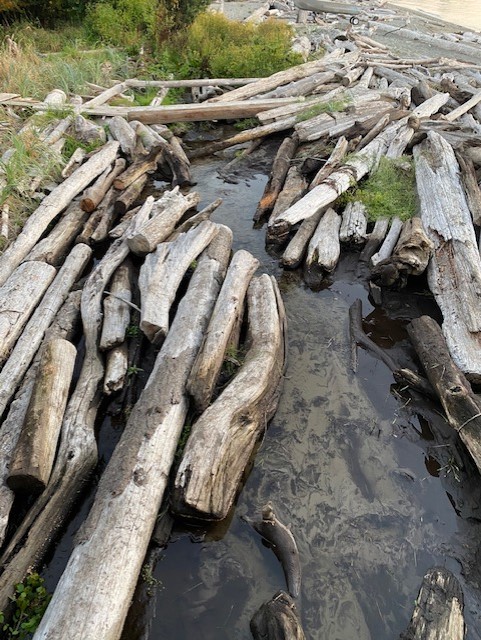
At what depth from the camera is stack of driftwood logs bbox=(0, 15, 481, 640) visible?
3980 mm

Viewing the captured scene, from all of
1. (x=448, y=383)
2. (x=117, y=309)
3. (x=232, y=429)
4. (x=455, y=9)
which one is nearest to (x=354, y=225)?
(x=448, y=383)

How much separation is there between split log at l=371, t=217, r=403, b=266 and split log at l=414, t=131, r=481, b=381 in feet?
1.24

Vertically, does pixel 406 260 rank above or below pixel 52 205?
above

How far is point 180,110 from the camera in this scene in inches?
451

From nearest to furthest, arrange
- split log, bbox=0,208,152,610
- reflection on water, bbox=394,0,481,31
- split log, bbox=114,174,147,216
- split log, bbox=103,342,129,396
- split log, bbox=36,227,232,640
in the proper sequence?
split log, bbox=36,227,232,640 < split log, bbox=0,208,152,610 < split log, bbox=103,342,129,396 < split log, bbox=114,174,147,216 < reflection on water, bbox=394,0,481,31

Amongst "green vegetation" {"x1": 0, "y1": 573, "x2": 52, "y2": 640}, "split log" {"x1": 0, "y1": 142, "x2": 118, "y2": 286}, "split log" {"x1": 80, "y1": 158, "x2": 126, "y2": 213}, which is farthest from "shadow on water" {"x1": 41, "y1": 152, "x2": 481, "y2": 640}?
"split log" {"x1": 80, "y1": 158, "x2": 126, "y2": 213}

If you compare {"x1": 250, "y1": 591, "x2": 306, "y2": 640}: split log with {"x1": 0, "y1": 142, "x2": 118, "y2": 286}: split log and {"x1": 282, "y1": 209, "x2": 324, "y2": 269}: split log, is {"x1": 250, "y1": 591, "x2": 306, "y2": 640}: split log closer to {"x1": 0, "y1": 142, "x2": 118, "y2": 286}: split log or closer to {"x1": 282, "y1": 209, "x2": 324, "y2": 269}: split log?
{"x1": 282, "y1": 209, "x2": 324, "y2": 269}: split log

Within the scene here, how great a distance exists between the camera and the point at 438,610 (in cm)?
374

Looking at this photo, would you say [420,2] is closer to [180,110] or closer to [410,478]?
[180,110]

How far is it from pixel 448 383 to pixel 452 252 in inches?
92.6

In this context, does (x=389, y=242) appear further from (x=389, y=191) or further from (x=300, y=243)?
(x=389, y=191)

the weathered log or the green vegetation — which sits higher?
the weathered log

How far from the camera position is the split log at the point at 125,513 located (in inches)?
128

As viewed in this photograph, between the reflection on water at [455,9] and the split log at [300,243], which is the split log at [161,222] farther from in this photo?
the reflection on water at [455,9]
